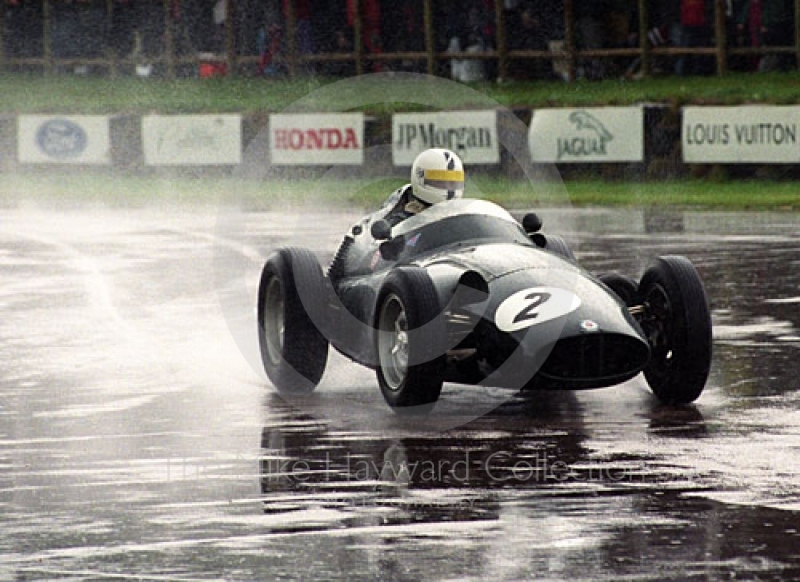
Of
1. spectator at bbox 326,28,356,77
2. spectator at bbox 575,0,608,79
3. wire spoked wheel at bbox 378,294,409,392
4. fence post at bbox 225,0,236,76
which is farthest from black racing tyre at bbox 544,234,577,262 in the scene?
fence post at bbox 225,0,236,76

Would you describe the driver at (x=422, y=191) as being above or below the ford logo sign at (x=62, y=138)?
above

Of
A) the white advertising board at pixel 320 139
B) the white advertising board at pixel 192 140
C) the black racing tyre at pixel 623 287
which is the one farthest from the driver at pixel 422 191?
the white advertising board at pixel 192 140

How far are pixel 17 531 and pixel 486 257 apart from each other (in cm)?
405

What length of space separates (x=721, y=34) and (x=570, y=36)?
3.04 m

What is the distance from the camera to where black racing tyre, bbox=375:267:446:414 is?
11.0m

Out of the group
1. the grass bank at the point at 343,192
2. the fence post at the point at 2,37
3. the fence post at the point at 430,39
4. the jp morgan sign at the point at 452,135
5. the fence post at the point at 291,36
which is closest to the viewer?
the grass bank at the point at 343,192

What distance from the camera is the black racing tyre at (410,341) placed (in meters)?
11.0

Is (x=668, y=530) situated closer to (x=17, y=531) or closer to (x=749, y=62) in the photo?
(x=17, y=531)

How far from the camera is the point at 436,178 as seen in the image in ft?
42.0

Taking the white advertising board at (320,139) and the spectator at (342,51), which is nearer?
the white advertising board at (320,139)

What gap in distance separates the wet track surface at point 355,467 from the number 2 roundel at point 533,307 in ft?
1.87

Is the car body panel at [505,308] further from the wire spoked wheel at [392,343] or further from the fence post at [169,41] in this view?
the fence post at [169,41]

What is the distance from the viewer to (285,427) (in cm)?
1120

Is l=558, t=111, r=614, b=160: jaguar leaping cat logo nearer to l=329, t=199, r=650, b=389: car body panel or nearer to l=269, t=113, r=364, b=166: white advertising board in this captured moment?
l=269, t=113, r=364, b=166: white advertising board
